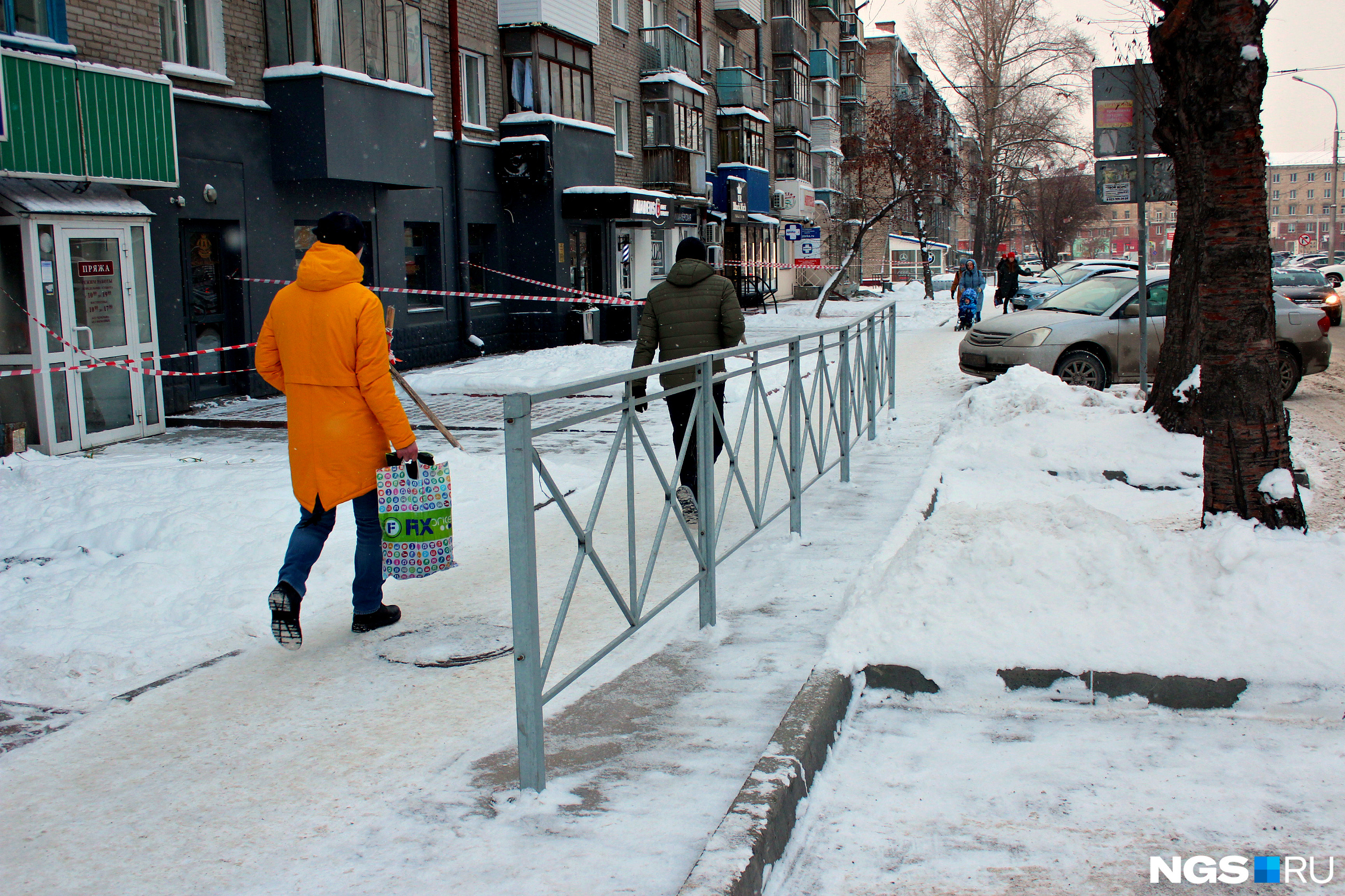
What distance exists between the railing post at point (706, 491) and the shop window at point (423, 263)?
15.3 m

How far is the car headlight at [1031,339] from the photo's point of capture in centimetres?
1295

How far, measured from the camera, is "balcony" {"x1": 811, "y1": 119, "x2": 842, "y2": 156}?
52.5m

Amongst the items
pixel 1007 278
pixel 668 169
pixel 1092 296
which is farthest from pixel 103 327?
pixel 1007 278

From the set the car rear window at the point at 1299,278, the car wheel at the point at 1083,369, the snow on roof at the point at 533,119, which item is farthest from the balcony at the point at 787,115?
the car wheel at the point at 1083,369

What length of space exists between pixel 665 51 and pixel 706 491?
27163mm

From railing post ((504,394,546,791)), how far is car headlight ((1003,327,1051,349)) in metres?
10.8

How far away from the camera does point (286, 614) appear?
15.3 feet

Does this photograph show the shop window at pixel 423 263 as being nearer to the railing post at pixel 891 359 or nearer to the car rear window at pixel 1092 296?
the railing post at pixel 891 359

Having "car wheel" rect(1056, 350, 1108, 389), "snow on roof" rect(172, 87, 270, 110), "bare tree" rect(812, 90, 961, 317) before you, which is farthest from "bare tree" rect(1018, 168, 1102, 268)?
"snow on roof" rect(172, 87, 270, 110)

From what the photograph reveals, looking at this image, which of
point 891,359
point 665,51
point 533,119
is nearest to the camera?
point 891,359

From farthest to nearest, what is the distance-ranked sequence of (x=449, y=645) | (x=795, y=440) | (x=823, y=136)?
(x=823, y=136), (x=795, y=440), (x=449, y=645)

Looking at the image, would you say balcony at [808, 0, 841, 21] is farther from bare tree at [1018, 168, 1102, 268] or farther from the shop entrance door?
the shop entrance door

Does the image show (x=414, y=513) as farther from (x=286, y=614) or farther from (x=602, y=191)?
(x=602, y=191)

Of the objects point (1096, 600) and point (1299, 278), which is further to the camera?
point (1299, 278)
